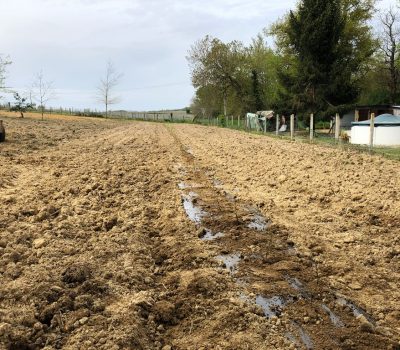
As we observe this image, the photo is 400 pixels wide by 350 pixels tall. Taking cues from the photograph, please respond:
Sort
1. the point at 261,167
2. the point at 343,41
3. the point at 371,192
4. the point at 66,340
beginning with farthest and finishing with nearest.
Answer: the point at 343,41, the point at 261,167, the point at 371,192, the point at 66,340

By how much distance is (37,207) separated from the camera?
265 inches

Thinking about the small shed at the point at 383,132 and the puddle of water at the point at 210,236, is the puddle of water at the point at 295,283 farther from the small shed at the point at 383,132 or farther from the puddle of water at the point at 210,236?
the small shed at the point at 383,132

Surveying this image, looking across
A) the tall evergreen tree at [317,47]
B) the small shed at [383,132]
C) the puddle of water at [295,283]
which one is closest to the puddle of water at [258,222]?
the puddle of water at [295,283]

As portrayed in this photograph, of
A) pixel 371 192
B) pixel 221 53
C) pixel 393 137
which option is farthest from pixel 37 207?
pixel 221 53

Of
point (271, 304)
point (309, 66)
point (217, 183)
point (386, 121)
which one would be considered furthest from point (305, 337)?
point (309, 66)

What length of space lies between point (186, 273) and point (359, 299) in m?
1.64

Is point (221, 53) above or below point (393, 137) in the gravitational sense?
above

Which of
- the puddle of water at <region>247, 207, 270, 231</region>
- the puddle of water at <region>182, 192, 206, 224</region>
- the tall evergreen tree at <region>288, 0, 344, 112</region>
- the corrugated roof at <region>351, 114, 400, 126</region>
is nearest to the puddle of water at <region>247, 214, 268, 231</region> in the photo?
the puddle of water at <region>247, 207, 270, 231</region>

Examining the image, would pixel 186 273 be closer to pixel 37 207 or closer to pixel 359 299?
pixel 359 299

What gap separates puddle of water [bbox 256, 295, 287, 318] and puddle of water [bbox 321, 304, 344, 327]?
13.5 inches

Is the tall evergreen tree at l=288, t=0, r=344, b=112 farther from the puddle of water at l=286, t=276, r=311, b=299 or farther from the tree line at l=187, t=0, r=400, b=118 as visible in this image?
the puddle of water at l=286, t=276, r=311, b=299

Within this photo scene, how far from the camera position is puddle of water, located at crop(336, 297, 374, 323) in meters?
3.63

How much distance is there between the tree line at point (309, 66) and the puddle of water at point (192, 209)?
963 inches

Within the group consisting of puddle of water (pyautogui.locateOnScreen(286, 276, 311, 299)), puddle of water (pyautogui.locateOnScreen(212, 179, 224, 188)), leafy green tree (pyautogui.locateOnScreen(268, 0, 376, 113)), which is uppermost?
leafy green tree (pyautogui.locateOnScreen(268, 0, 376, 113))
